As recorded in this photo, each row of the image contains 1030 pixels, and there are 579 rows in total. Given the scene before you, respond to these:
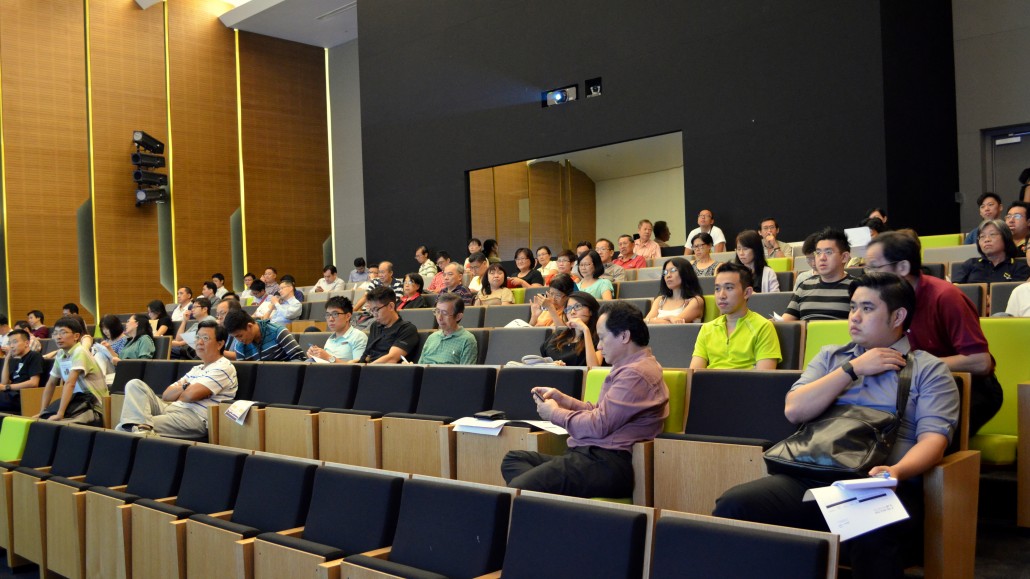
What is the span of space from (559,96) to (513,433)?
580 centimetres

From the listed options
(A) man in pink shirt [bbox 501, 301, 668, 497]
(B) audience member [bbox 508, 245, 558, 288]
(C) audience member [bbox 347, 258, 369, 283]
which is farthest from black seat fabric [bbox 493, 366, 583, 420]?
(C) audience member [bbox 347, 258, 369, 283]

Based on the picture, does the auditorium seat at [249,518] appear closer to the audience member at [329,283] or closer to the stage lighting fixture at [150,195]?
the audience member at [329,283]

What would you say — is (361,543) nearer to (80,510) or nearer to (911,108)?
(80,510)

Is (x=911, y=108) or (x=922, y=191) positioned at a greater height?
(x=911, y=108)

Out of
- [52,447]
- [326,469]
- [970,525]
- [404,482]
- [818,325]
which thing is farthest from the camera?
[52,447]

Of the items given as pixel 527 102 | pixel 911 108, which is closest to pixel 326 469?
pixel 911 108

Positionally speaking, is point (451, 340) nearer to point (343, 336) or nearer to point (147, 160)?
point (343, 336)

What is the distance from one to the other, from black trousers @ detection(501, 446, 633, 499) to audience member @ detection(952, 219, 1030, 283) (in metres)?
2.26

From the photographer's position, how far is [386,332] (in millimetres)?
4422

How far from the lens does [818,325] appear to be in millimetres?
2885

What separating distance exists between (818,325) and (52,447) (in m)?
3.47

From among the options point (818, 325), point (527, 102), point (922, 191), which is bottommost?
point (818, 325)

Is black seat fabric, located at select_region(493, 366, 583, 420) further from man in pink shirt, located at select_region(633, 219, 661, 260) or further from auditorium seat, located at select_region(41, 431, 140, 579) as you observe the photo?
man in pink shirt, located at select_region(633, 219, 661, 260)

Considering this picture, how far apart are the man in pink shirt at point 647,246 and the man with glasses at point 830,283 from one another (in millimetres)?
3417
